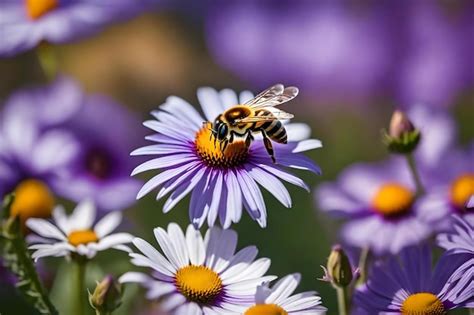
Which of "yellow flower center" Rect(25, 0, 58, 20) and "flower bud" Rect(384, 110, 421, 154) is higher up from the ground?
"yellow flower center" Rect(25, 0, 58, 20)

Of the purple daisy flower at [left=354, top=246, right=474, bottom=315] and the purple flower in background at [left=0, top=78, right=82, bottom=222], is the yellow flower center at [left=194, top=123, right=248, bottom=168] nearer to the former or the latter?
the purple daisy flower at [left=354, top=246, right=474, bottom=315]

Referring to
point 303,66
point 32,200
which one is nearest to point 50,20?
point 32,200

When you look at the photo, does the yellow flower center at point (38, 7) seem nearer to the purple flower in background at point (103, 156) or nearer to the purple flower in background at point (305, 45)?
the purple flower in background at point (103, 156)

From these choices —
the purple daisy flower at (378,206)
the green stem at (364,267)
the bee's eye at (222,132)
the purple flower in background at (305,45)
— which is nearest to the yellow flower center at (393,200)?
the purple daisy flower at (378,206)

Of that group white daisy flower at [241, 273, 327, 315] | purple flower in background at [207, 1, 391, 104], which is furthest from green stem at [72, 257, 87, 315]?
purple flower in background at [207, 1, 391, 104]

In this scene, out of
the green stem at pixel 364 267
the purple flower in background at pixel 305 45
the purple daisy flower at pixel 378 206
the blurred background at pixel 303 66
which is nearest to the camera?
the green stem at pixel 364 267
